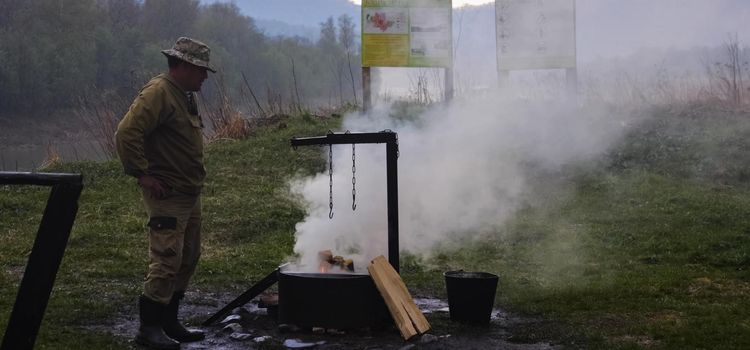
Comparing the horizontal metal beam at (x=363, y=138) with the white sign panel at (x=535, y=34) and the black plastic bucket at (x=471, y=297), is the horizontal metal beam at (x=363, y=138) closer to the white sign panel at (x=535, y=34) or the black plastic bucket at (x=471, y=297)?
the black plastic bucket at (x=471, y=297)

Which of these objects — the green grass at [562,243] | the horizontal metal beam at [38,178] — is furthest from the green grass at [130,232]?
the horizontal metal beam at [38,178]

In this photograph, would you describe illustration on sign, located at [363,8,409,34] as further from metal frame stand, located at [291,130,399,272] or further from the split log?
the split log

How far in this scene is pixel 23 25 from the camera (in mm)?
Answer: 48250

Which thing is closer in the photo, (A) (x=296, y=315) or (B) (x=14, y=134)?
(A) (x=296, y=315)

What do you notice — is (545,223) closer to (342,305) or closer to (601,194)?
(601,194)

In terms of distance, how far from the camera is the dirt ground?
5887 millimetres

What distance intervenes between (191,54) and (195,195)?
3.17 ft

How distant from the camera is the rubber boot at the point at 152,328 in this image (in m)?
5.62

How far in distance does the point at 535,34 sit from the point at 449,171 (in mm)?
7003

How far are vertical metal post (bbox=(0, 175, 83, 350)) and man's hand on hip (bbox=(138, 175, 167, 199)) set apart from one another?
5.97 ft

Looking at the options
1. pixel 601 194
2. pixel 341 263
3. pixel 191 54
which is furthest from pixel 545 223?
pixel 191 54

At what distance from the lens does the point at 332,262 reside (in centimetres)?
673

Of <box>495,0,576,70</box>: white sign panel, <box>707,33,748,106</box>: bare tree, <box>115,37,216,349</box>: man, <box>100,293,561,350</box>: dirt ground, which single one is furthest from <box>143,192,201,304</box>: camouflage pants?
<box>707,33,748,106</box>: bare tree

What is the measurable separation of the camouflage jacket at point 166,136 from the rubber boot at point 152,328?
795mm
